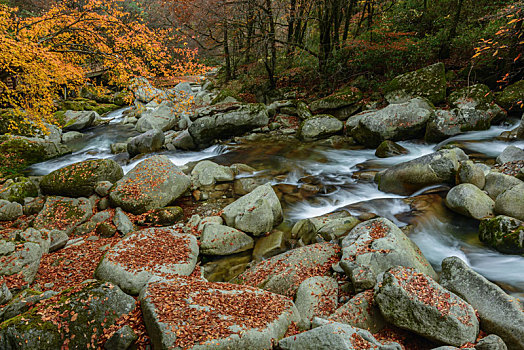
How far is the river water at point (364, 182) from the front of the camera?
216 inches

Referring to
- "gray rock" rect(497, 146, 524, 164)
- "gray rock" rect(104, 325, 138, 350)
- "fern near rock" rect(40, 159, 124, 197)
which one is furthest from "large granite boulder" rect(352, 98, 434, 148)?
"gray rock" rect(104, 325, 138, 350)

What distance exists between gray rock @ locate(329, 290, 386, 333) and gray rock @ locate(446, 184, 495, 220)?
12.0ft

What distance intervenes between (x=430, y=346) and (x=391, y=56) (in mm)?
14534

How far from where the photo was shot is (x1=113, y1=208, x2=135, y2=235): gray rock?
22.6 ft

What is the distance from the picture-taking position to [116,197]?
7.68 meters

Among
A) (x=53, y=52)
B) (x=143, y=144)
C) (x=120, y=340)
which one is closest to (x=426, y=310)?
(x=120, y=340)

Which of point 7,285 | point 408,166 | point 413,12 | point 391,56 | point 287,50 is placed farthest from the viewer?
point 287,50

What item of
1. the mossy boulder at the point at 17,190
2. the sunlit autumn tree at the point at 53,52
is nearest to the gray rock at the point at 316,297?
the sunlit autumn tree at the point at 53,52

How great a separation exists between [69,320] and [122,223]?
3773mm

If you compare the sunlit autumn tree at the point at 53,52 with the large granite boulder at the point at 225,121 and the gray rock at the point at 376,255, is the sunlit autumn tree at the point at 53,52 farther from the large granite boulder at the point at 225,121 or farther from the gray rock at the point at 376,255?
the gray rock at the point at 376,255

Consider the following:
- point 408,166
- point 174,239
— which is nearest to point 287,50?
point 408,166

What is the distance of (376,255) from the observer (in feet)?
15.3

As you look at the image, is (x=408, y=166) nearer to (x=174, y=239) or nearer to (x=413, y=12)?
(x=174, y=239)

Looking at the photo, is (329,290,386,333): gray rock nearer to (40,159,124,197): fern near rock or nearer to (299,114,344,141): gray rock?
(40,159,124,197): fern near rock
